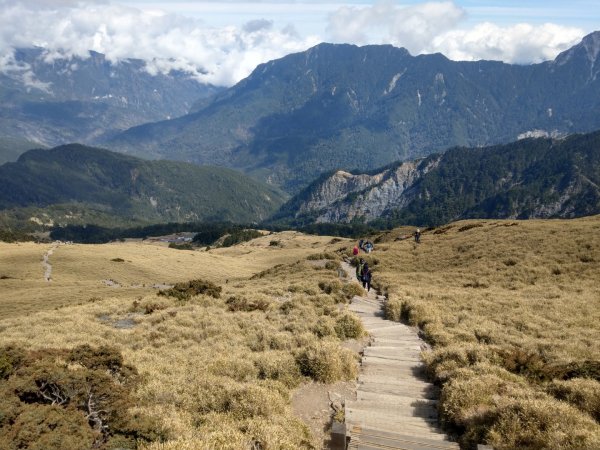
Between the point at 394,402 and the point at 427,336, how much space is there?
8.07m

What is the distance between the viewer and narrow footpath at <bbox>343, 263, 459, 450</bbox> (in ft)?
34.6

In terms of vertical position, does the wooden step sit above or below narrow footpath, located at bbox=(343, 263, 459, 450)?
above

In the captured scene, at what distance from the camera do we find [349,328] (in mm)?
21016

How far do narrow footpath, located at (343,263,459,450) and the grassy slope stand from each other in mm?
706

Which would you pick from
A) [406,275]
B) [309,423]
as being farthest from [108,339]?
[406,275]

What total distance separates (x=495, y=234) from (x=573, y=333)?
32.3 meters

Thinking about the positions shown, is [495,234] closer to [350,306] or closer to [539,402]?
[350,306]

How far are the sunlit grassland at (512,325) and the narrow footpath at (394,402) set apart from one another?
2.09 ft

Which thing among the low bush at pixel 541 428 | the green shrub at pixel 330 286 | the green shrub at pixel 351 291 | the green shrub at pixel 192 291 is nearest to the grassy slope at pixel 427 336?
the low bush at pixel 541 428

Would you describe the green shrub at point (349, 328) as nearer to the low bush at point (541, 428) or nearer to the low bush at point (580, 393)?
the low bush at point (580, 393)

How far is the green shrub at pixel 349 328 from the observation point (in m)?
20.7

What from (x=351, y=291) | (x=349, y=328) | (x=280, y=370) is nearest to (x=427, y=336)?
(x=349, y=328)

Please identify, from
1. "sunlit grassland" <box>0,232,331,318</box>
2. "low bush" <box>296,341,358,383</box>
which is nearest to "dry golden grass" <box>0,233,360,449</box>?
"low bush" <box>296,341,358,383</box>

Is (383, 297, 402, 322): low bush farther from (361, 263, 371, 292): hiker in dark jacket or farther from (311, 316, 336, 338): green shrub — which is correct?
→ (361, 263, 371, 292): hiker in dark jacket
